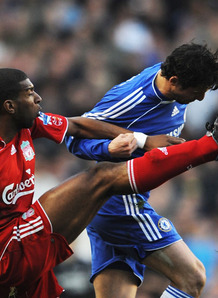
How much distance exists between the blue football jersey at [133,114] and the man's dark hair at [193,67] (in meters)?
0.14

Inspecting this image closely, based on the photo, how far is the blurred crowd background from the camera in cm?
593

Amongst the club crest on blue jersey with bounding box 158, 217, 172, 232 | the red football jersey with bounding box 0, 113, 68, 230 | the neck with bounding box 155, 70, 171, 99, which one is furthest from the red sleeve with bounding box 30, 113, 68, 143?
the club crest on blue jersey with bounding box 158, 217, 172, 232

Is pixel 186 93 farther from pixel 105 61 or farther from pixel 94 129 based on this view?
pixel 105 61

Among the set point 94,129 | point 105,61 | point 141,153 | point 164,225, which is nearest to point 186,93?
point 141,153

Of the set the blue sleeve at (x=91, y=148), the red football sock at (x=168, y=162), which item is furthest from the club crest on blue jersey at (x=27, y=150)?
the red football sock at (x=168, y=162)

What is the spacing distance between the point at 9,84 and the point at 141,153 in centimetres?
102

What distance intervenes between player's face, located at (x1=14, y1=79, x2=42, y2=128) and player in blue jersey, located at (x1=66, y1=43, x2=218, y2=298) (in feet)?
1.76

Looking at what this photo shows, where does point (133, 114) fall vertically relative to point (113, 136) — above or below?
above

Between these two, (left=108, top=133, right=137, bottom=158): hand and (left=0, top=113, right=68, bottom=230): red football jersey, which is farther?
(left=108, top=133, right=137, bottom=158): hand

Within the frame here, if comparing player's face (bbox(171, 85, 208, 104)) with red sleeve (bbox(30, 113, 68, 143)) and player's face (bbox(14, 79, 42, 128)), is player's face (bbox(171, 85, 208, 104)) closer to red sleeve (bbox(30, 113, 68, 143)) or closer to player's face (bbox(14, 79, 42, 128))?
red sleeve (bbox(30, 113, 68, 143))

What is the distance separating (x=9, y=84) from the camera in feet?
10.6

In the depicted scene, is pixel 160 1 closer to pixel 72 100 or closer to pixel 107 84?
pixel 107 84

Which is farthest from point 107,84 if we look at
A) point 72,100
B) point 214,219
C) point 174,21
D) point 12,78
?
point 12,78

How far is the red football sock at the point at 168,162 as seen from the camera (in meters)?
3.01
